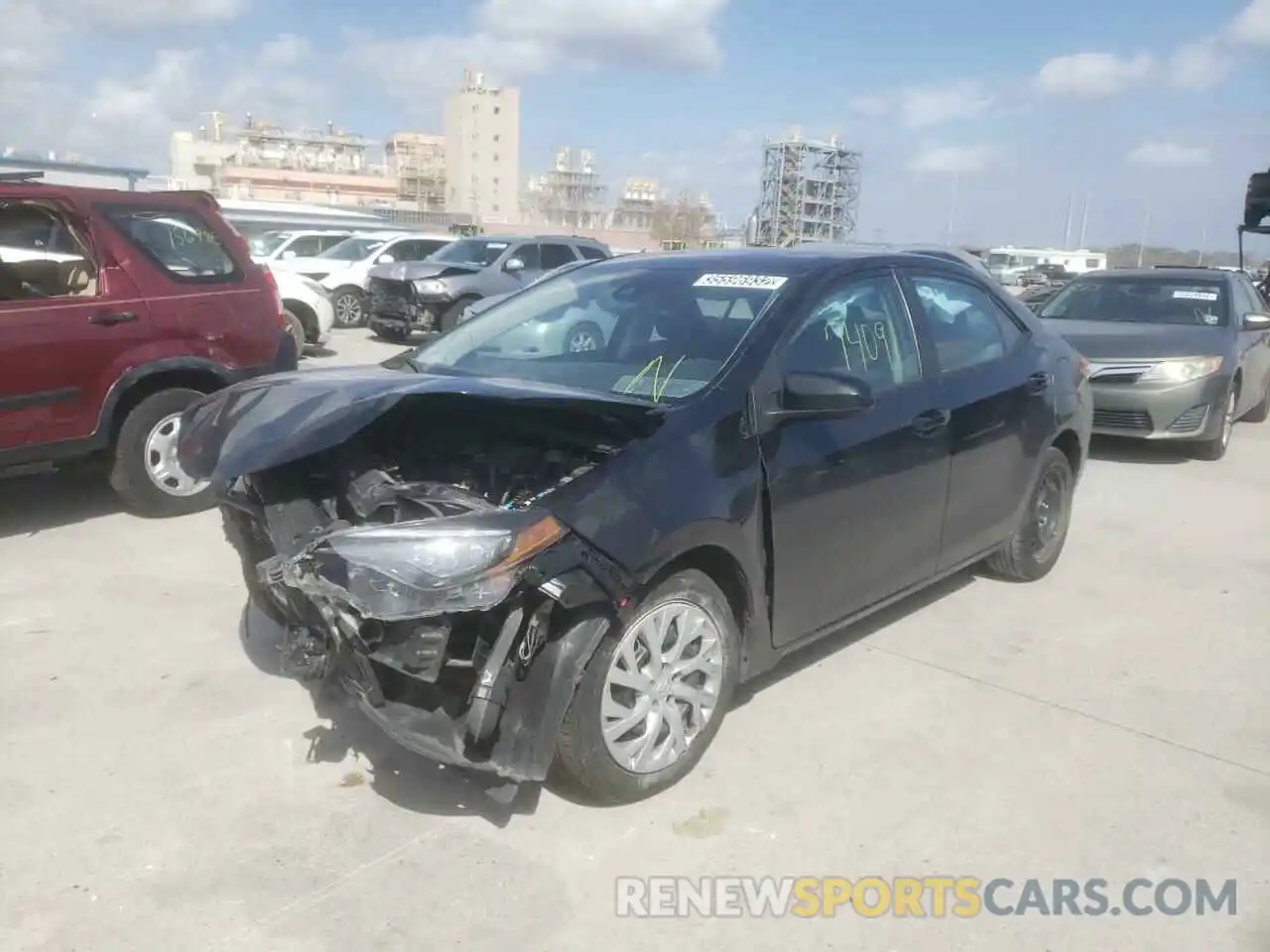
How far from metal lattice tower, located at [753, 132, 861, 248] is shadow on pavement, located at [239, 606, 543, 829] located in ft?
178

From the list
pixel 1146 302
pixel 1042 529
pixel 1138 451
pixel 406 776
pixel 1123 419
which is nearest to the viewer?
pixel 406 776

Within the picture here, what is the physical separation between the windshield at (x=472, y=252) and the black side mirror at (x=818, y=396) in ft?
45.0

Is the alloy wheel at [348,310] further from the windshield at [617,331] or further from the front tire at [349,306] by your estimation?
the windshield at [617,331]

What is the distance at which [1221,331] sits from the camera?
9.00 meters

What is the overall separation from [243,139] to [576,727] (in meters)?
143

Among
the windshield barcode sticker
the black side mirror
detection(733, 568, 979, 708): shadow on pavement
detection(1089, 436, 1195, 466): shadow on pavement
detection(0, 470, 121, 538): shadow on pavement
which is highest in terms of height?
the windshield barcode sticker

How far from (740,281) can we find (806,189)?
5699cm

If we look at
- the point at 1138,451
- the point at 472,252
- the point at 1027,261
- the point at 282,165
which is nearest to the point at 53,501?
the point at 1138,451

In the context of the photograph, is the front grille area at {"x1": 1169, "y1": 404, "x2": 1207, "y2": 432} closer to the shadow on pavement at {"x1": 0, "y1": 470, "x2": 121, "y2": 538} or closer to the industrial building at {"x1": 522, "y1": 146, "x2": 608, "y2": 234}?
the shadow on pavement at {"x1": 0, "y1": 470, "x2": 121, "y2": 538}

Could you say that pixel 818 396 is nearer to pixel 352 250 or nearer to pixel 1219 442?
pixel 1219 442

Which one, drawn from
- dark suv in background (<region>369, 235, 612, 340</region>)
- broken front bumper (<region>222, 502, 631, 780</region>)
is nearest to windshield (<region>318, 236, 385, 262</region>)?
dark suv in background (<region>369, 235, 612, 340</region>)

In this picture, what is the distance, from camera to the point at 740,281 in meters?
3.97

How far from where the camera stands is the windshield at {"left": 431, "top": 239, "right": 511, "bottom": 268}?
1672cm

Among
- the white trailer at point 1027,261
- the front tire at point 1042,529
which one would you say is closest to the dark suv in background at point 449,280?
the front tire at point 1042,529
